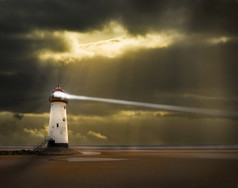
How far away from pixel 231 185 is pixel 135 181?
5.89 metres

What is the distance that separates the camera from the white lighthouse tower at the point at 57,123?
138ft

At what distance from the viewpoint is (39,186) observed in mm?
14984

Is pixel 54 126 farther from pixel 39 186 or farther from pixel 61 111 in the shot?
pixel 39 186

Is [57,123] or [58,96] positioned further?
[58,96]

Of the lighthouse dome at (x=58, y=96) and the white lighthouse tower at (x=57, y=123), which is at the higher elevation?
the lighthouse dome at (x=58, y=96)

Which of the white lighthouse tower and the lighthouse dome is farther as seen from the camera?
the lighthouse dome

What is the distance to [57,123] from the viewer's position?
42.2 m

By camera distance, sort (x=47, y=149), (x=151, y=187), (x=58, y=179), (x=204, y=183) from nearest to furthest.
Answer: (x=151, y=187) < (x=204, y=183) < (x=58, y=179) < (x=47, y=149)

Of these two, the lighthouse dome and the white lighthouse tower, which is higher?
the lighthouse dome

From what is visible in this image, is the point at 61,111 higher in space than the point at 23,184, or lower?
higher

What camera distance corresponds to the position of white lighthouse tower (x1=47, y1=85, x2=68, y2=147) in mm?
42125

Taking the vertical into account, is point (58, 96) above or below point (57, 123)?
above

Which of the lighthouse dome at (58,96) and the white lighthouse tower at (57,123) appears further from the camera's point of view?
the lighthouse dome at (58,96)

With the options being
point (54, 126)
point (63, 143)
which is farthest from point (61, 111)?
point (63, 143)
